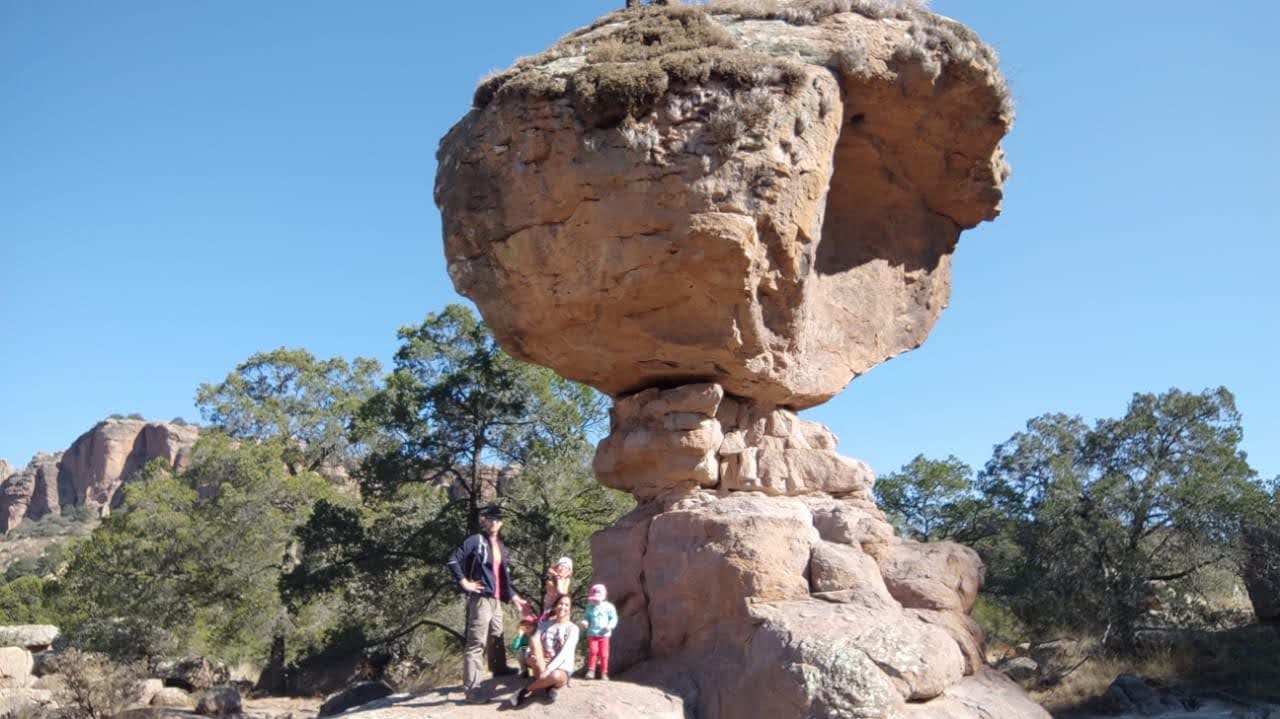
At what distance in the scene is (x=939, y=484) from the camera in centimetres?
1727

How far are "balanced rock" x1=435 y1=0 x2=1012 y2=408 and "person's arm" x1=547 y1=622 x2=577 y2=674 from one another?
2.46 metres

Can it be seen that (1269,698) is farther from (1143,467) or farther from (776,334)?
(776,334)

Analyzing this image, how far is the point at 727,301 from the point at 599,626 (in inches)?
102

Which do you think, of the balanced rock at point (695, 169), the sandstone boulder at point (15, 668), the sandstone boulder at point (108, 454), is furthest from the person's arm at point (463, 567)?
the sandstone boulder at point (108, 454)

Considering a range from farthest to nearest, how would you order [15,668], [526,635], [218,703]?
[15,668], [218,703], [526,635]

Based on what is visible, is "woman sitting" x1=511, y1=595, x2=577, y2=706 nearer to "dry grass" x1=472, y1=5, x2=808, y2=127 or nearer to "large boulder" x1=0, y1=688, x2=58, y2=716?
"dry grass" x1=472, y1=5, x2=808, y2=127

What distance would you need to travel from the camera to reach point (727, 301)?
7516 mm

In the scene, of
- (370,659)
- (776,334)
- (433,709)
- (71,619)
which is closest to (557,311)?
(776,334)

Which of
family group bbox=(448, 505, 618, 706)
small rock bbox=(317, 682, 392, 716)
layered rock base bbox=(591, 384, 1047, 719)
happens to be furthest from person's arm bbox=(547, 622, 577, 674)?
small rock bbox=(317, 682, 392, 716)

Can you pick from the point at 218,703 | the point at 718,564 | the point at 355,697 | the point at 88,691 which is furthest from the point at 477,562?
the point at 218,703

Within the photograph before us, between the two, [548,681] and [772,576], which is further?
[772,576]

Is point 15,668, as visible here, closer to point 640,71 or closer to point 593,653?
point 593,653

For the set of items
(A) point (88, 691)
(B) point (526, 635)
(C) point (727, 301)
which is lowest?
(A) point (88, 691)

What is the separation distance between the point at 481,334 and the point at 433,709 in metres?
10.1
